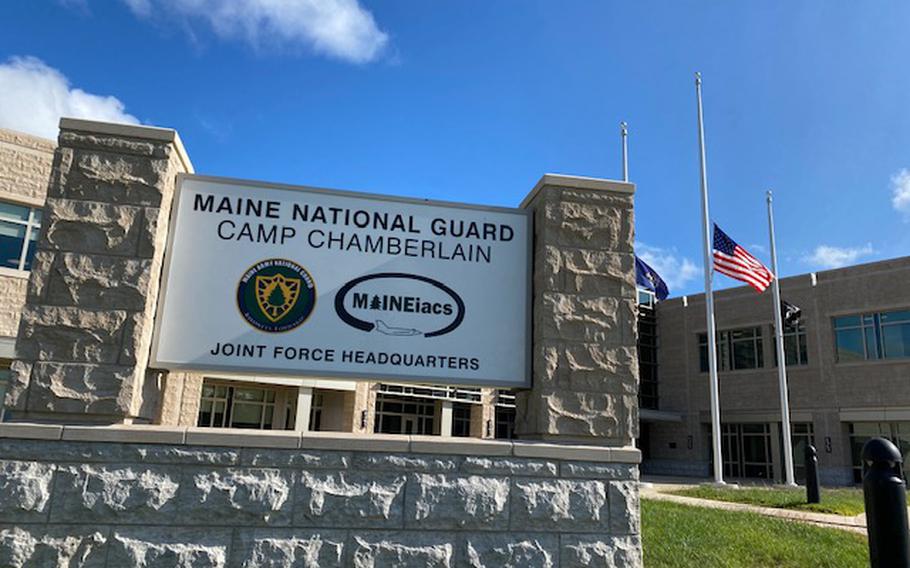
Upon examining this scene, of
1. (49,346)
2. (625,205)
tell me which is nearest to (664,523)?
(625,205)

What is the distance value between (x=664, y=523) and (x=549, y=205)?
5464 mm

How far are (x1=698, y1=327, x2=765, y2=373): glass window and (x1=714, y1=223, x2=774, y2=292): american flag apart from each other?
1015 centimetres

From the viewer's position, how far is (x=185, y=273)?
4.91m

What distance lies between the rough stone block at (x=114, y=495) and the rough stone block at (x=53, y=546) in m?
0.08

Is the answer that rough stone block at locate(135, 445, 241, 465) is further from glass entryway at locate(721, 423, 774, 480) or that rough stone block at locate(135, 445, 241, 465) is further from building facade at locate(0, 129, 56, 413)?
glass entryway at locate(721, 423, 774, 480)

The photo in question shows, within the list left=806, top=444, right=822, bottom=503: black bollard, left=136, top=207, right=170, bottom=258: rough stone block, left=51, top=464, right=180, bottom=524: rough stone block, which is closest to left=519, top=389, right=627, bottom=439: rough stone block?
left=51, top=464, right=180, bottom=524: rough stone block

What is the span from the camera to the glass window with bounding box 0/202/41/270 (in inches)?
689

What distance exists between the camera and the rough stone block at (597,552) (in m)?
4.66

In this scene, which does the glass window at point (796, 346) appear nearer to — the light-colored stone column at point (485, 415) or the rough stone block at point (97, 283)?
the light-colored stone column at point (485, 415)

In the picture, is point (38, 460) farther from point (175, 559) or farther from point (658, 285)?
point (658, 285)

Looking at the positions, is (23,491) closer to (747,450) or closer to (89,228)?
(89,228)

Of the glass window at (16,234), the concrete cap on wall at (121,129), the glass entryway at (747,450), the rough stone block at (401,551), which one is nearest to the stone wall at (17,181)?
the glass window at (16,234)

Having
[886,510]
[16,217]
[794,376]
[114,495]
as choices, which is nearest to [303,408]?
[16,217]

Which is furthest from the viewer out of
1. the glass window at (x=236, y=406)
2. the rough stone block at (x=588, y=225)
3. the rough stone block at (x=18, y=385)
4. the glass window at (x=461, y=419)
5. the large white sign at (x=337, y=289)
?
the glass window at (x=461, y=419)
